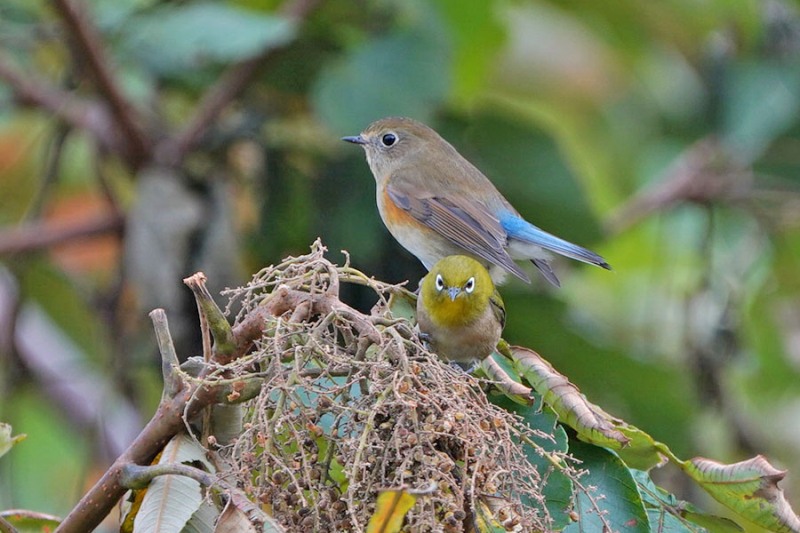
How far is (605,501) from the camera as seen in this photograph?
2.14 metres

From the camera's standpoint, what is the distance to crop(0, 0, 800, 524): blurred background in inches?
180

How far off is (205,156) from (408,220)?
937 mm

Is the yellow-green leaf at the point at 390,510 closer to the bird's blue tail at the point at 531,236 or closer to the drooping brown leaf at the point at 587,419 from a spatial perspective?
the drooping brown leaf at the point at 587,419

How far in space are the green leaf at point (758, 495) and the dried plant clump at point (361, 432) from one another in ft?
1.26

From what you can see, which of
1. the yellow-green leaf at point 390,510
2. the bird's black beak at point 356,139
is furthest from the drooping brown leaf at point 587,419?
the bird's black beak at point 356,139

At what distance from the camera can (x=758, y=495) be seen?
2.12 metres

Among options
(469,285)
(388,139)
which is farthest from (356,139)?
(469,285)

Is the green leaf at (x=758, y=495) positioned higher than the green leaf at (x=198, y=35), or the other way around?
the green leaf at (x=758, y=495)

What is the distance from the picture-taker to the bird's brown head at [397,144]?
479 cm

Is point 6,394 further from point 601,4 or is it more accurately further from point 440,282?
point 601,4

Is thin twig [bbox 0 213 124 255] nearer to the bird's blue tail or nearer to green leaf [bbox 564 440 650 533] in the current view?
the bird's blue tail

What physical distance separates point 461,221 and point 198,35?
1.22 metres

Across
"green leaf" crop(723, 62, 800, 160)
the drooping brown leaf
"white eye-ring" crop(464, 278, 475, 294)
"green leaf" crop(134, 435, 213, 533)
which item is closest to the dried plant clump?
"green leaf" crop(134, 435, 213, 533)

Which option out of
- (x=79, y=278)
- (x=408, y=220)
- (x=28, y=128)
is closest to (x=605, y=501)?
(x=408, y=220)
